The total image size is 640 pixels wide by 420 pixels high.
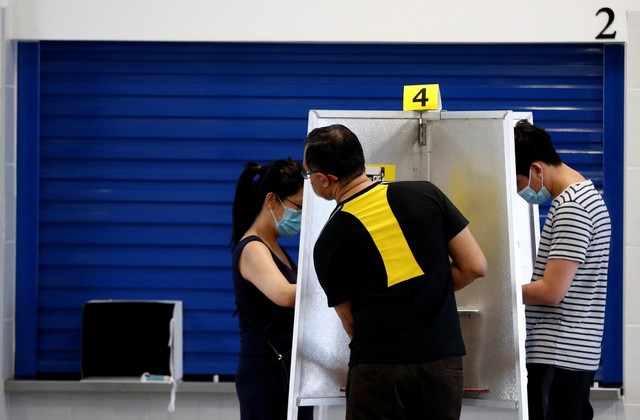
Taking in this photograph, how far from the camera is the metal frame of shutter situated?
16.4 ft

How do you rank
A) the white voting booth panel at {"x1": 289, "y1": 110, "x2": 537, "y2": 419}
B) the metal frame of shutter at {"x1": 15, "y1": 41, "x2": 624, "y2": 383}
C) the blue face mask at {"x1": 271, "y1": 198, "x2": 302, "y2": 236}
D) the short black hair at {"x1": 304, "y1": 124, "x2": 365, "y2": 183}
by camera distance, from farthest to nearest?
the metal frame of shutter at {"x1": 15, "y1": 41, "x2": 624, "y2": 383} → the blue face mask at {"x1": 271, "y1": 198, "x2": 302, "y2": 236} → the white voting booth panel at {"x1": 289, "y1": 110, "x2": 537, "y2": 419} → the short black hair at {"x1": 304, "y1": 124, "x2": 365, "y2": 183}

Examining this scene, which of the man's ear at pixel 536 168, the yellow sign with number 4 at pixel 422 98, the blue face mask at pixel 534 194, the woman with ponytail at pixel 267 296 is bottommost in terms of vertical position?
the woman with ponytail at pixel 267 296

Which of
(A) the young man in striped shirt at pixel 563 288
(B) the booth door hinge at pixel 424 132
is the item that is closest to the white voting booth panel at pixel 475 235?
(B) the booth door hinge at pixel 424 132

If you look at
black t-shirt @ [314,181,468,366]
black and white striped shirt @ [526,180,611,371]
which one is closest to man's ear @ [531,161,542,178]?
black and white striped shirt @ [526,180,611,371]

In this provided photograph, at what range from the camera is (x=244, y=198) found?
10.8 feet

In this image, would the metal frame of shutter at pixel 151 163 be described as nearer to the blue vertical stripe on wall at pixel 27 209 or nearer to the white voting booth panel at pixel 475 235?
the blue vertical stripe on wall at pixel 27 209

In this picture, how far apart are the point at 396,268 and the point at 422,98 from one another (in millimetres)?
800

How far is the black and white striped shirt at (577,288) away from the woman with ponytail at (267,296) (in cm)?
87

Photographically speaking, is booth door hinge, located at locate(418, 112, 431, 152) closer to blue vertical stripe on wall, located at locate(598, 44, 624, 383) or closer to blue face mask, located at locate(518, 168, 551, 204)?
blue face mask, located at locate(518, 168, 551, 204)

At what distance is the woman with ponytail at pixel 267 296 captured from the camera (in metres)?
3.05

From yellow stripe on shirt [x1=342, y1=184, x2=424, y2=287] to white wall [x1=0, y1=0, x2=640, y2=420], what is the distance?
98.8 inches

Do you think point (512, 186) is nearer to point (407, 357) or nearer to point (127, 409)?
point (407, 357)

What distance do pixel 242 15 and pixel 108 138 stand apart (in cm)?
103

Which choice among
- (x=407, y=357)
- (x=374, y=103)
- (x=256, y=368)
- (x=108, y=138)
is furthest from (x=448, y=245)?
(x=108, y=138)
